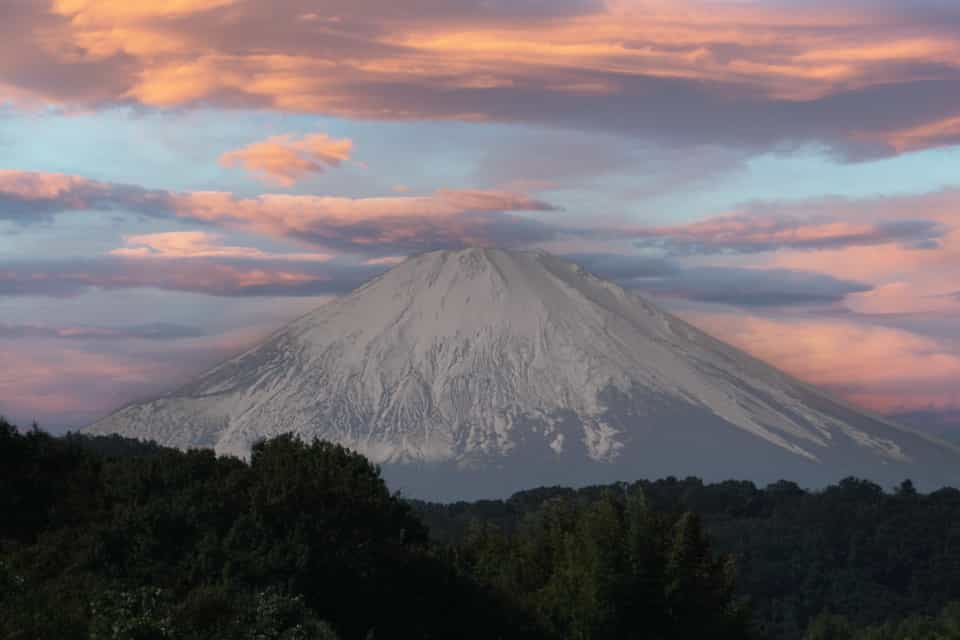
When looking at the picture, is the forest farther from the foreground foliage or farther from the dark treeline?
the dark treeline

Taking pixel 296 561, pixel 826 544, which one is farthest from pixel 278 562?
pixel 826 544

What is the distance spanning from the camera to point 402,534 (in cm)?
3794

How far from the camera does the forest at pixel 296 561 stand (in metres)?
25.6

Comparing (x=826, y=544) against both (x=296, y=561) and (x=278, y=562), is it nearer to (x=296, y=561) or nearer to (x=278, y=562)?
(x=296, y=561)

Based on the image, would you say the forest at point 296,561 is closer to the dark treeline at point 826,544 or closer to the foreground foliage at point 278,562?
the foreground foliage at point 278,562

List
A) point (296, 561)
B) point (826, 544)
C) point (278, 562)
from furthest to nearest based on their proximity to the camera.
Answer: point (826, 544)
point (296, 561)
point (278, 562)

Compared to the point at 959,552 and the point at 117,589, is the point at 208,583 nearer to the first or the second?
the point at 117,589

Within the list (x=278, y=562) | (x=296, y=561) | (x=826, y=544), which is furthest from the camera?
(x=826, y=544)

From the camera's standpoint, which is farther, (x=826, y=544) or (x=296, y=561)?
(x=826, y=544)

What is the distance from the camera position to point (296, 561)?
31.8m

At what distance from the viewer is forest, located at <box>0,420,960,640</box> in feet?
84.0

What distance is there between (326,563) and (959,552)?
9635cm

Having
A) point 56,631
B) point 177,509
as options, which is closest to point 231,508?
point 177,509

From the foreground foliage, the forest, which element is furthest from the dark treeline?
the foreground foliage
